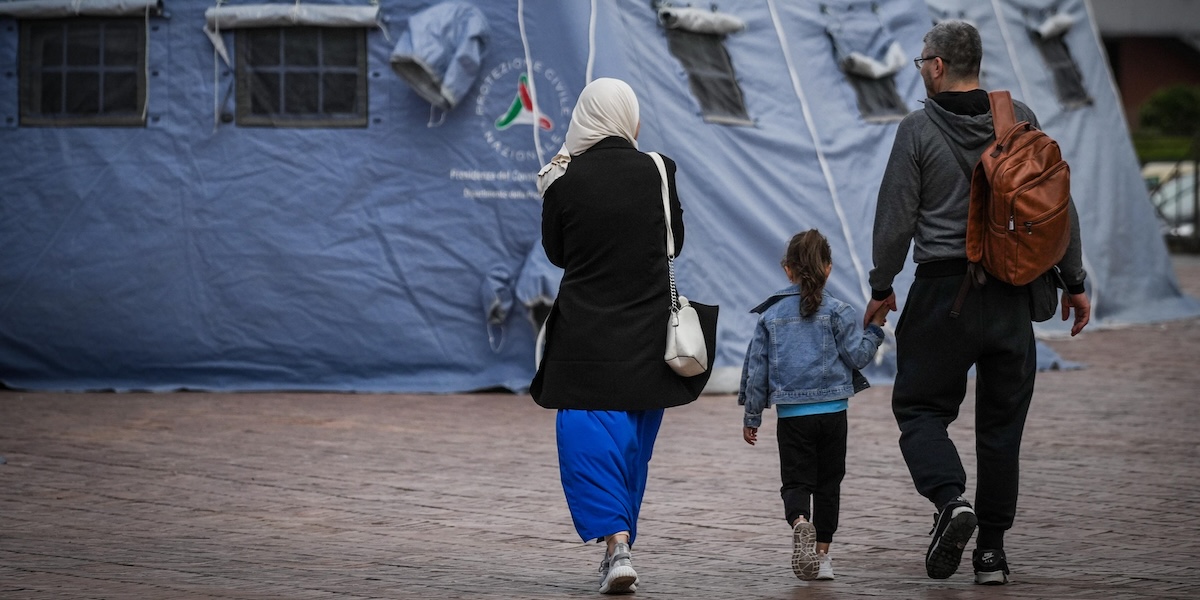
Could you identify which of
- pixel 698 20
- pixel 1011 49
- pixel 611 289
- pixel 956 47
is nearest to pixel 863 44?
pixel 698 20

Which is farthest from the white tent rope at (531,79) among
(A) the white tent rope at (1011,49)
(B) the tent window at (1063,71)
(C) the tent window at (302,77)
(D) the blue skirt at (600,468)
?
(B) the tent window at (1063,71)

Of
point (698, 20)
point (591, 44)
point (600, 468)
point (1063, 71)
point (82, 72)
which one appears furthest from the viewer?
point (1063, 71)

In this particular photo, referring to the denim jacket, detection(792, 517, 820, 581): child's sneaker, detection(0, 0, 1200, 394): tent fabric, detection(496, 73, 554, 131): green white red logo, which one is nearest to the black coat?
the denim jacket

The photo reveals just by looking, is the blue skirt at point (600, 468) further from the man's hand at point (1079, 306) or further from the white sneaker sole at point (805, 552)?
the man's hand at point (1079, 306)

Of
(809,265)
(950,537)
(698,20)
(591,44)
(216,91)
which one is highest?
(698,20)

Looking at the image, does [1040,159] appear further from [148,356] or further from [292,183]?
[148,356]

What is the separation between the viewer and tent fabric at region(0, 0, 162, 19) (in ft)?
36.0

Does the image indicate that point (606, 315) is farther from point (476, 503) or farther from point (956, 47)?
point (476, 503)

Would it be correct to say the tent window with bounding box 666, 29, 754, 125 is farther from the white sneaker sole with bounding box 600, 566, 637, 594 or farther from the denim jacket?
the white sneaker sole with bounding box 600, 566, 637, 594

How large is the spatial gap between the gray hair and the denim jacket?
2.94 ft

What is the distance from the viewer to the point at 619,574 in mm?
5211

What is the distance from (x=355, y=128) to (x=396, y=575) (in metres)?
5.81

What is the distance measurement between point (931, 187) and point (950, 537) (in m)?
1.17

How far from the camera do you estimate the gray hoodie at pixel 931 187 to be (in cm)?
541
